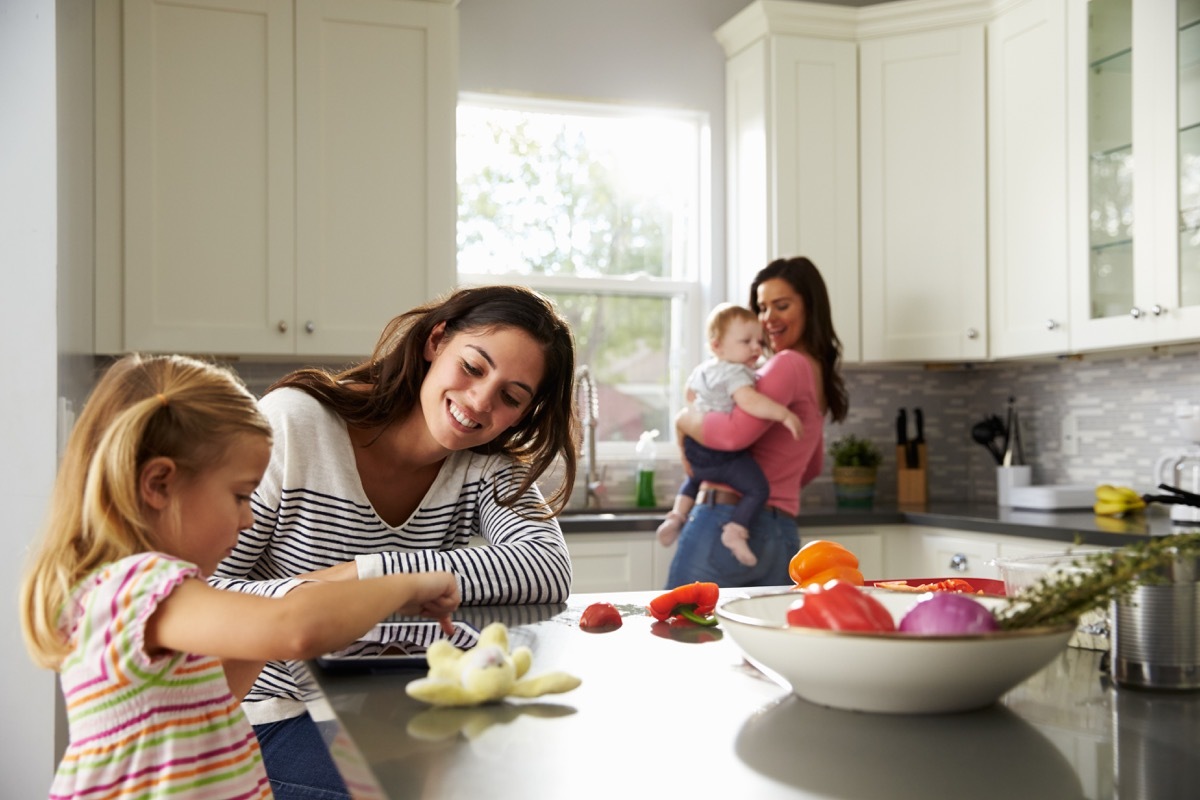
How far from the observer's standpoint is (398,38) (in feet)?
12.3

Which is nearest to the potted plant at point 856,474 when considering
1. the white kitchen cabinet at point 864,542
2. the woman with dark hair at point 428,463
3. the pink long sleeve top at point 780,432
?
the white kitchen cabinet at point 864,542

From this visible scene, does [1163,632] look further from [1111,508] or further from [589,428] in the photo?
[589,428]

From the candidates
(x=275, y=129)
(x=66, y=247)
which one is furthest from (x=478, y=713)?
Result: (x=275, y=129)

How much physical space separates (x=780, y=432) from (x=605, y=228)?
4.47ft

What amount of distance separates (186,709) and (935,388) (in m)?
3.97

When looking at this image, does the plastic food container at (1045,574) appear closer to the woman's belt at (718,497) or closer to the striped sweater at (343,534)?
the striped sweater at (343,534)

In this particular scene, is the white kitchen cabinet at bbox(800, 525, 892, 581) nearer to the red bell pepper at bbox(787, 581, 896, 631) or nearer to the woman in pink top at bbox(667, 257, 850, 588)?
the woman in pink top at bbox(667, 257, 850, 588)

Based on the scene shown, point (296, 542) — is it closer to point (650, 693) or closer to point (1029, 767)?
point (650, 693)

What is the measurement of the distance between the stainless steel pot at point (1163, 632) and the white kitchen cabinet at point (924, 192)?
122 inches

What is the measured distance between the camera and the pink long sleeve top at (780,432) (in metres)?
3.39

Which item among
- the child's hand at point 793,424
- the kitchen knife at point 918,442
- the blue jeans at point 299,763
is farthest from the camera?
the kitchen knife at point 918,442

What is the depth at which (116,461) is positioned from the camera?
A: 44.1 inches

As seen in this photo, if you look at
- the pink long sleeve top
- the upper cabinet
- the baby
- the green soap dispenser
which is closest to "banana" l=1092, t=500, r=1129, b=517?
the pink long sleeve top

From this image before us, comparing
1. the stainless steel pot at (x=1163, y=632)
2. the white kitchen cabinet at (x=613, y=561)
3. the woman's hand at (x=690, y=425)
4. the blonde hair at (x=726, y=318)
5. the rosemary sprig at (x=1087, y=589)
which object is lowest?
the white kitchen cabinet at (x=613, y=561)
